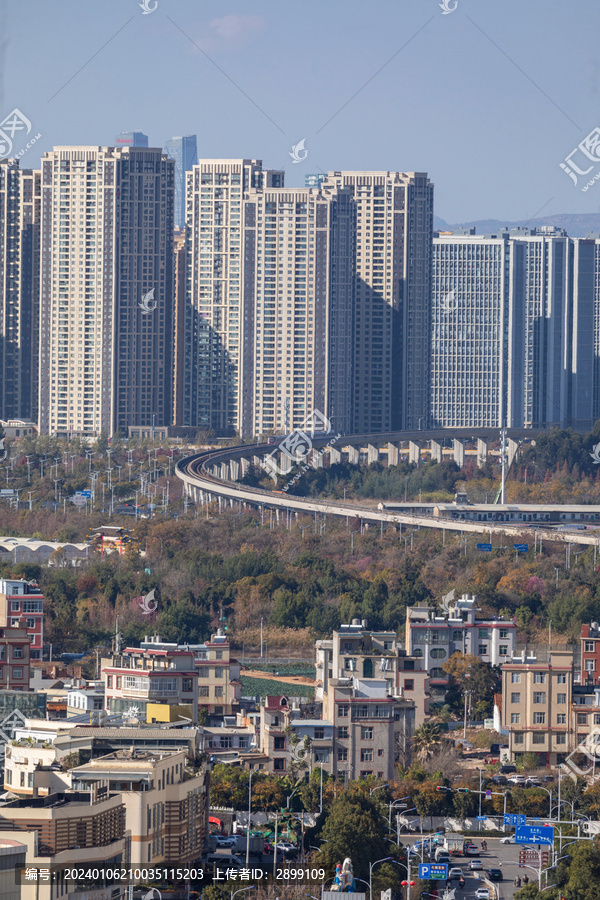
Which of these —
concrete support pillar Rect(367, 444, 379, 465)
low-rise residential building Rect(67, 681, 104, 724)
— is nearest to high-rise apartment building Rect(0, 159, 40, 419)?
concrete support pillar Rect(367, 444, 379, 465)

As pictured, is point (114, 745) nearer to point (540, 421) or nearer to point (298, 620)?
point (298, 620)

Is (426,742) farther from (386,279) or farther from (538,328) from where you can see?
(538,328)

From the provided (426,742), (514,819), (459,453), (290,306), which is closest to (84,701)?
(426,742)

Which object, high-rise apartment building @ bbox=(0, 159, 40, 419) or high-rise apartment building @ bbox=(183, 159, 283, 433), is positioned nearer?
high-rise apartment building @ bbox=(183, 159, 283, 433)

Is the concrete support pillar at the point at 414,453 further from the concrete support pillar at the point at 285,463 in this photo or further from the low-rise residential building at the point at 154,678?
the low-rise residential building at the point at 154,678

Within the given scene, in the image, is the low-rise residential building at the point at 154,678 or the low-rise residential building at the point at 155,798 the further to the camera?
the low-rise residential building at the point at 154,678

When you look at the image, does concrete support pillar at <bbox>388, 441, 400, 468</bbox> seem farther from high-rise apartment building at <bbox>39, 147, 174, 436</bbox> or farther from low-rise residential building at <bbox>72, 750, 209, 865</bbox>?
low-rise residential building at <bbox>72, 750, 209, 865</bbox>

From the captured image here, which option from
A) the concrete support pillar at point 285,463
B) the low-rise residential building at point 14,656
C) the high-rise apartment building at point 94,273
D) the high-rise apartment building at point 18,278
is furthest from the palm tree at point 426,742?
the high-rise apartment building at point 18,278
